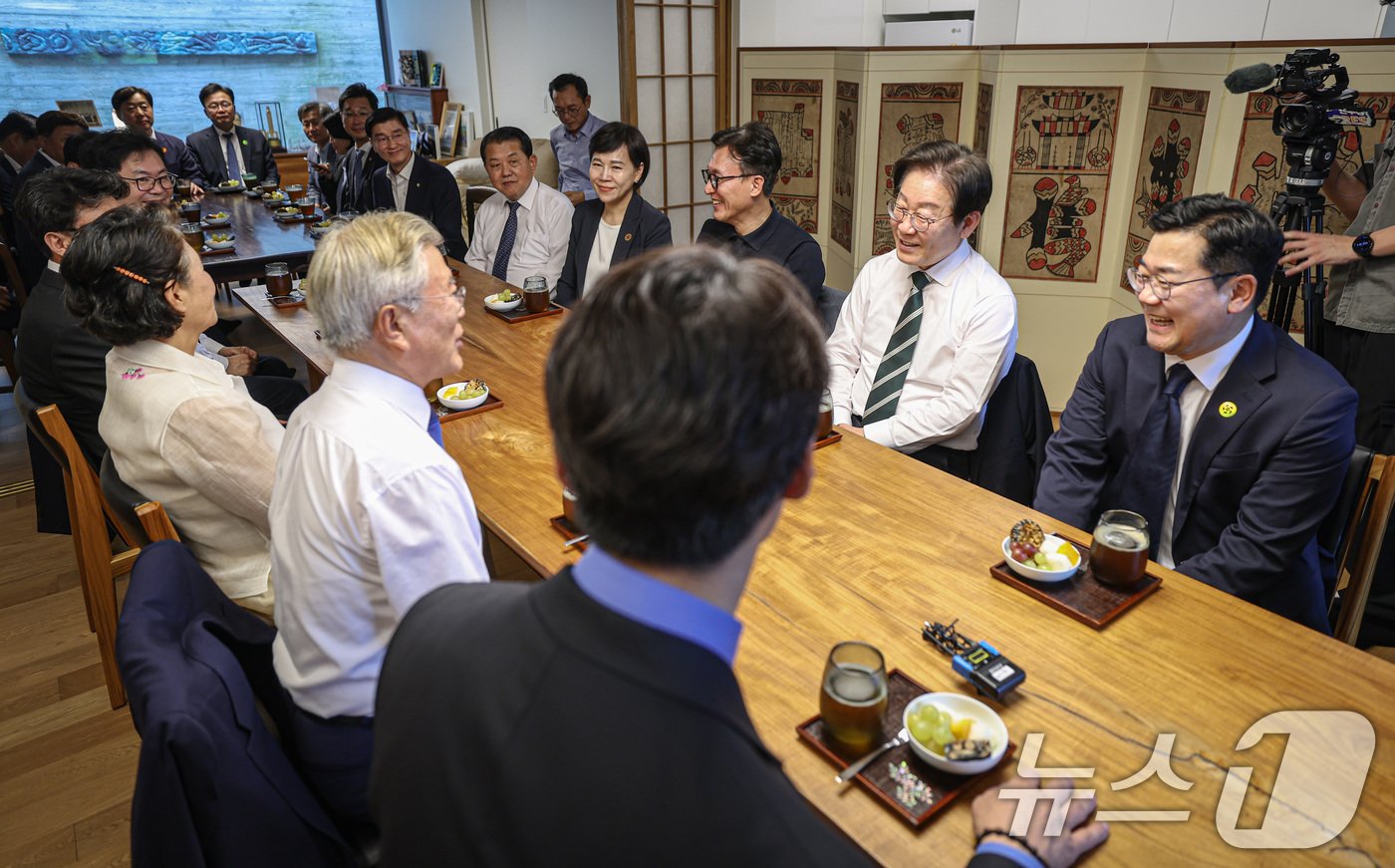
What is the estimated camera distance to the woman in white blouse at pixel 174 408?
1.60 metres

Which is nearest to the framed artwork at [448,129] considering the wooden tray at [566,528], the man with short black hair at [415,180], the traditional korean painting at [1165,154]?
the man with short black hair at [415,180]

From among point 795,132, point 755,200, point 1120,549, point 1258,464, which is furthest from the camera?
point 795,132

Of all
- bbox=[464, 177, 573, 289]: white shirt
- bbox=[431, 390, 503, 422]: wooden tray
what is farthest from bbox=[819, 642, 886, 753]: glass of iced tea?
bbox=[464, 177, 573, 289]: white shirt

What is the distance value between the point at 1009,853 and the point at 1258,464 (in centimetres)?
117

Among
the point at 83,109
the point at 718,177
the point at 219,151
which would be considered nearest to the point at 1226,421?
the point at 718,177

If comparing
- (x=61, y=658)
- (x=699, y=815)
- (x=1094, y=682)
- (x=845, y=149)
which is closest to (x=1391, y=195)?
(x=1094, y=682)

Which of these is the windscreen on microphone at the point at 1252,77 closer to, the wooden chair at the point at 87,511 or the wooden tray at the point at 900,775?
the wooden tray at the point at 900,775

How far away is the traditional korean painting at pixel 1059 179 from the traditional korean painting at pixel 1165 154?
0.15m

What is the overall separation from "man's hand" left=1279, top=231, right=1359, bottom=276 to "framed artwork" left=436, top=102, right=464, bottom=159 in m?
6.98

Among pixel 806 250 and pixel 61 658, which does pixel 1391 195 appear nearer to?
pixel 806 250

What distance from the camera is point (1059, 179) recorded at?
385 cm

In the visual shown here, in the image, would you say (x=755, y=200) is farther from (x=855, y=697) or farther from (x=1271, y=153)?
(x=855, y=697)

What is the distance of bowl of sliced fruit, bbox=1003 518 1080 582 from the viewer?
1.35 metres

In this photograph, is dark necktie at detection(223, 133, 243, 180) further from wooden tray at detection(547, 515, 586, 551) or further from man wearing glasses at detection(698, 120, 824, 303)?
wooden tray at detection(547, 515, 586, 551)
